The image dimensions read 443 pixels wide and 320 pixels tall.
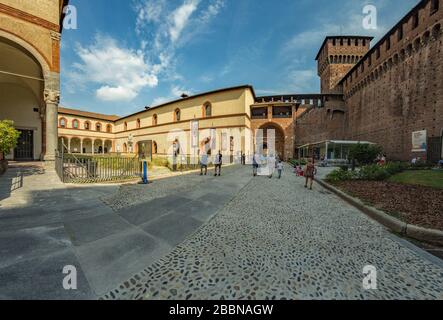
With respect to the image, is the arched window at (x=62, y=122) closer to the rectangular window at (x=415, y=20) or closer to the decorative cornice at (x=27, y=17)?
the decorative cornice at (x=27, y=17)

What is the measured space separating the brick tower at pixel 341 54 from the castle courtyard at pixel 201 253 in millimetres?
43173

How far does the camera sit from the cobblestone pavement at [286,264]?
2010 mm

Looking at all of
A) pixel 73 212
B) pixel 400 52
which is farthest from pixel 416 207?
pixel 400 52

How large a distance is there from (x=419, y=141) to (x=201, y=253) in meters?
26.0

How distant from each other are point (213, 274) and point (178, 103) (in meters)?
33.2

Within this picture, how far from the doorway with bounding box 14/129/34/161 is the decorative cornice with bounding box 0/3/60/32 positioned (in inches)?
437

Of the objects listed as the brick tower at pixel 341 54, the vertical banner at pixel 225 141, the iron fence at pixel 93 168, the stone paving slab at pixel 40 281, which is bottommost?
the stone paving slab at pixel 40 281

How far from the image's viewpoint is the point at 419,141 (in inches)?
698

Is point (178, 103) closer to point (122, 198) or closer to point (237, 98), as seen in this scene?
point (237, 98)

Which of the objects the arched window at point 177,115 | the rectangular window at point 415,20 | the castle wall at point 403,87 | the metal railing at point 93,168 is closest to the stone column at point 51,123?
the metal railing at point 93,168

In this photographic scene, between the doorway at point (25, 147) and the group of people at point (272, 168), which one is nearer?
the group of people at point (272, 168)

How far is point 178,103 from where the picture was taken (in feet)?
105

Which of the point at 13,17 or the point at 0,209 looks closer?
the point at 0,209

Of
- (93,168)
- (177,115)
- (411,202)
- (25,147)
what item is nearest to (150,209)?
(93,168)
